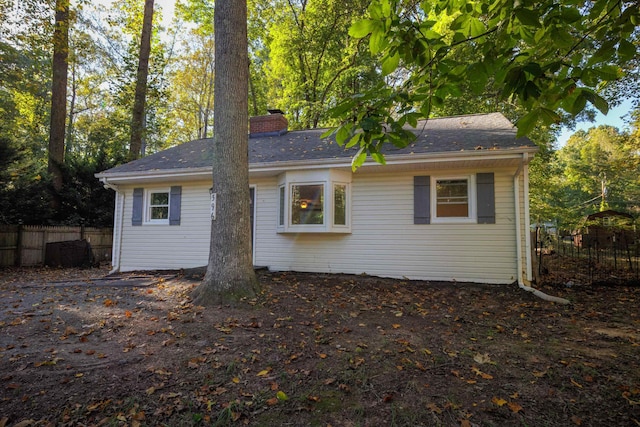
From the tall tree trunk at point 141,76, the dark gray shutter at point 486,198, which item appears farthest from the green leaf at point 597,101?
the tall tree trunk at point 141,76

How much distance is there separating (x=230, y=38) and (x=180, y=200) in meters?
5.23

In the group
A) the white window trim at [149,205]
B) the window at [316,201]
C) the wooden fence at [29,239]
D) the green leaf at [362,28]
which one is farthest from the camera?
the wooden fence at [29,239]

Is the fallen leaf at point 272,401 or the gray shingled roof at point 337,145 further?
the gray shingled roof at point 337,145

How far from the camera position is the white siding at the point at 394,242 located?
730 cm

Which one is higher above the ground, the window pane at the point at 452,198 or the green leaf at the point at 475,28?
the green leaf at the point at 475,28

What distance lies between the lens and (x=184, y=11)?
15.6m

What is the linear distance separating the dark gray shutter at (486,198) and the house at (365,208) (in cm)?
2

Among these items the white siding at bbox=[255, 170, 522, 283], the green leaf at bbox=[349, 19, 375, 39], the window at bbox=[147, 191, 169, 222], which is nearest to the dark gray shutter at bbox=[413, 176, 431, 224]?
the white siding at bbox=[255, 170, 522, 283]

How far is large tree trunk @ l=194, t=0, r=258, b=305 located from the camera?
17.2 feet

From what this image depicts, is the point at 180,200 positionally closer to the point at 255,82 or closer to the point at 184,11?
the point at 184,11

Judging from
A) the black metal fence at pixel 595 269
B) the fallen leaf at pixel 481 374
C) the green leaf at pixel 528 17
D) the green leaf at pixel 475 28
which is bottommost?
the fallen leaf at pixel 481 374

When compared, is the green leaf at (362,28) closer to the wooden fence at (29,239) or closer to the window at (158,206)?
the window at (158,206)

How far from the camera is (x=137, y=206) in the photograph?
9.97m

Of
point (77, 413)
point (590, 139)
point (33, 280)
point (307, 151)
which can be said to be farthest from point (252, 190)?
point (590, 139)
